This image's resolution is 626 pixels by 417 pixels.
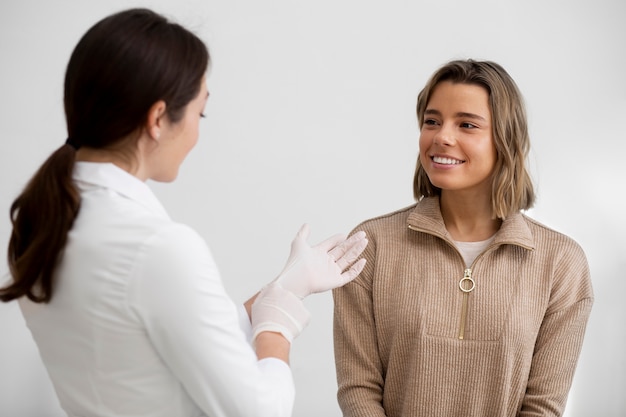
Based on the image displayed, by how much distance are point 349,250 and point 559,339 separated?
0.48m

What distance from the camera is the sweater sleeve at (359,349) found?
1.63 meters

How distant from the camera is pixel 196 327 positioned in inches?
39.4

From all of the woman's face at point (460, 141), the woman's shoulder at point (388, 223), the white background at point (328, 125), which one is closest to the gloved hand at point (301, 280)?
the woman's shoulder at point (388, 223)

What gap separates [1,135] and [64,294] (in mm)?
1850

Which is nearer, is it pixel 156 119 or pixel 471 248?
pixel 156 119

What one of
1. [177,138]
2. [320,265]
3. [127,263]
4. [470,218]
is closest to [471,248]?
[470,218]

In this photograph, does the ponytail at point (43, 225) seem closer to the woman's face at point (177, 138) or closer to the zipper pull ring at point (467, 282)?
the woman's face at point (177, 138)

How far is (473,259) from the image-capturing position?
1680 mm

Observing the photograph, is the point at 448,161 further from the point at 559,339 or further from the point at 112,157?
the point at 112,157

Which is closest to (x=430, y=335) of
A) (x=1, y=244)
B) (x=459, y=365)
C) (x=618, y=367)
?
(x=459, y=365)

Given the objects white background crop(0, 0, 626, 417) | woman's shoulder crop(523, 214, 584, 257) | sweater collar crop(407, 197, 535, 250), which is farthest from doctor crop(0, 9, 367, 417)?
white background crop(0, 0, 626, 417)

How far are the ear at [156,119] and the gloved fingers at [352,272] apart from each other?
575 millimetres

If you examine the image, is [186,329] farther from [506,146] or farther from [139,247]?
[506,146]

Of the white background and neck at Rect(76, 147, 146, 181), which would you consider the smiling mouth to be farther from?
the white background
